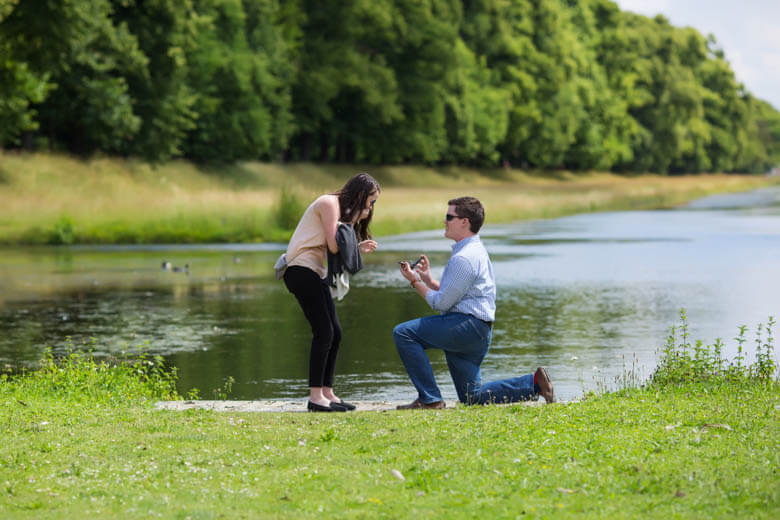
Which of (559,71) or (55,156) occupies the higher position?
(559,71)

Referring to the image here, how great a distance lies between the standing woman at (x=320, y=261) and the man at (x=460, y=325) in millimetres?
560

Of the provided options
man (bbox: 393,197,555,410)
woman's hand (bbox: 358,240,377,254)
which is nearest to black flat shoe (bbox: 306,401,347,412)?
man (bbox: 393,197,555,410)

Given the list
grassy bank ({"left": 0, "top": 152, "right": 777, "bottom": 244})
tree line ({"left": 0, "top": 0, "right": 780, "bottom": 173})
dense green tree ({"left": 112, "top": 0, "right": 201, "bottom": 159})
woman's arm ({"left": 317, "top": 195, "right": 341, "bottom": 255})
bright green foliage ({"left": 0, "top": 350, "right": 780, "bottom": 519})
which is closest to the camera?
bright green foliage ({"left": 0, "top": 350, "right": 780, "bottom": 519})

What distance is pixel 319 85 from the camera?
6056cm

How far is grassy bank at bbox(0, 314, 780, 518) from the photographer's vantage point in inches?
231

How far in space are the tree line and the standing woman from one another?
70.8 ft

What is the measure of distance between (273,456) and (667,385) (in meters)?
4.00

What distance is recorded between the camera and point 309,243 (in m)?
8.95

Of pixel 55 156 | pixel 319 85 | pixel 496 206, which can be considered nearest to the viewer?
pixel 55 156

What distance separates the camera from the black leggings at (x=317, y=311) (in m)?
8.90

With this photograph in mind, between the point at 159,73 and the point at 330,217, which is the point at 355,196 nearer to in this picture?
the point at 330,217

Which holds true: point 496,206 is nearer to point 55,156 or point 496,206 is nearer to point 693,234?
point 693,234

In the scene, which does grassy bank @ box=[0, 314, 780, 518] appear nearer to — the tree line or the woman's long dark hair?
the woman's long dark hair

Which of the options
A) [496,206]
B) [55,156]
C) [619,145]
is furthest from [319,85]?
[619,145]
